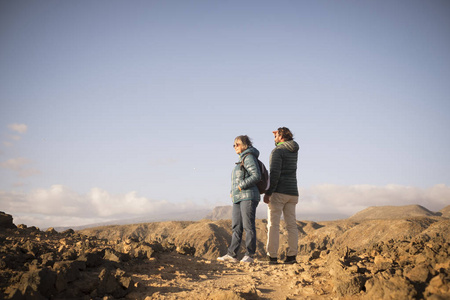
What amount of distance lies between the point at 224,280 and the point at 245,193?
1662 mm

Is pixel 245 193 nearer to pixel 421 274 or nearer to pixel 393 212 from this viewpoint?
pixel 421 274

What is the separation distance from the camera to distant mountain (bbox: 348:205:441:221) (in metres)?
41.4

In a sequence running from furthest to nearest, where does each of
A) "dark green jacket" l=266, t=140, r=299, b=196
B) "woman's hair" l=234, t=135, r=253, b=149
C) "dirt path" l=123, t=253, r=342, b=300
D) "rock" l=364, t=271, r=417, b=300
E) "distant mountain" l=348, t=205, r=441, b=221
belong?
1. "distant mountain" l=348, t=205, r=441, b=221
2. "woman's hair" l=234, t=135, r=253, b=149
3. "dark green jacket" l=266, t=140, r=299, b=196
4. "dirt path" l=123, t=253, r=342, b=300
5. "rock" l=364, t=271, r=417, b=300

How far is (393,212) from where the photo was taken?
144ft

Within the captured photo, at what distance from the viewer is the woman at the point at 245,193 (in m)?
5.72

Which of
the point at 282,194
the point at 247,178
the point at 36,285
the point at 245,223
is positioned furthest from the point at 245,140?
the point at 36,285

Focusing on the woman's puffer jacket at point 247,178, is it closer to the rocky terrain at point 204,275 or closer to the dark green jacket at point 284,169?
the dark green jacket at point 284,169

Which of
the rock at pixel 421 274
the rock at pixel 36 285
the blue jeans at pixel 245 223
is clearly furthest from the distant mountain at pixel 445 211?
the rock at pixel 36 285

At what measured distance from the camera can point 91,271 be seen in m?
4.43

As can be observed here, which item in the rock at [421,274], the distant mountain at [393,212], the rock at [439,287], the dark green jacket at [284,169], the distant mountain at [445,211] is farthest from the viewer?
the distant mountain at [393,212]

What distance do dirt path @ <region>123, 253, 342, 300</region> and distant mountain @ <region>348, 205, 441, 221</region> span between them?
3869 cm

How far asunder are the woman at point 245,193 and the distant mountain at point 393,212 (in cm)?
3819

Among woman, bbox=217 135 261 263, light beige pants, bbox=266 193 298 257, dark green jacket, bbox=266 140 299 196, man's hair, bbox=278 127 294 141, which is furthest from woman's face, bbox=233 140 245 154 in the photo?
light beige pants, bbox=266 193 298 257

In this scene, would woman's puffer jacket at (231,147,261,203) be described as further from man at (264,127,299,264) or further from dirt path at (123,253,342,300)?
dirt path at (123,253,342,300)
